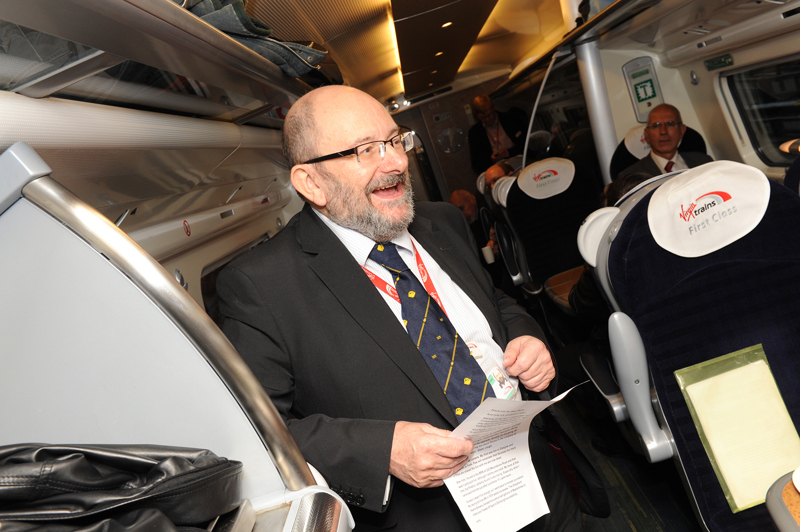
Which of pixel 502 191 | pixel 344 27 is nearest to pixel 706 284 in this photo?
pixel 502 191

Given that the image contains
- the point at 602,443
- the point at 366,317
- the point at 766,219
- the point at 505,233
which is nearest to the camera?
the point at 366,317

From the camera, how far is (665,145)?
14.6 ft

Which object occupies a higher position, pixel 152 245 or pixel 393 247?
pixel 152 245

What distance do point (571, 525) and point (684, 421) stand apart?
0.49m

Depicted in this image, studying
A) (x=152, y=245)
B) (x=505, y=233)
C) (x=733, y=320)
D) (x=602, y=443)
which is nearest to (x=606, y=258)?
(x=733, y=320)

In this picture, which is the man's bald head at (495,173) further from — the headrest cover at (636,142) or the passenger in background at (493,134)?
the passenger in background at (493,134)

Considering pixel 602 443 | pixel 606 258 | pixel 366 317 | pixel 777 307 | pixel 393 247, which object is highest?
pixel 393 247

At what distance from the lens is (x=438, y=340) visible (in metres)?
1.47

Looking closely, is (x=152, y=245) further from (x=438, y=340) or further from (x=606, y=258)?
(x=606, y=258)

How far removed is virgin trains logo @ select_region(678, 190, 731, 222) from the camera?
5.11 feet

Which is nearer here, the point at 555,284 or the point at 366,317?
the point at 366,317

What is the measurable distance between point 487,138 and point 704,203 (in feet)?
22.7

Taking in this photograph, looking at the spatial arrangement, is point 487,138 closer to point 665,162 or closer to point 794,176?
point 665,162

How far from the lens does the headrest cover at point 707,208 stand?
1537mm
